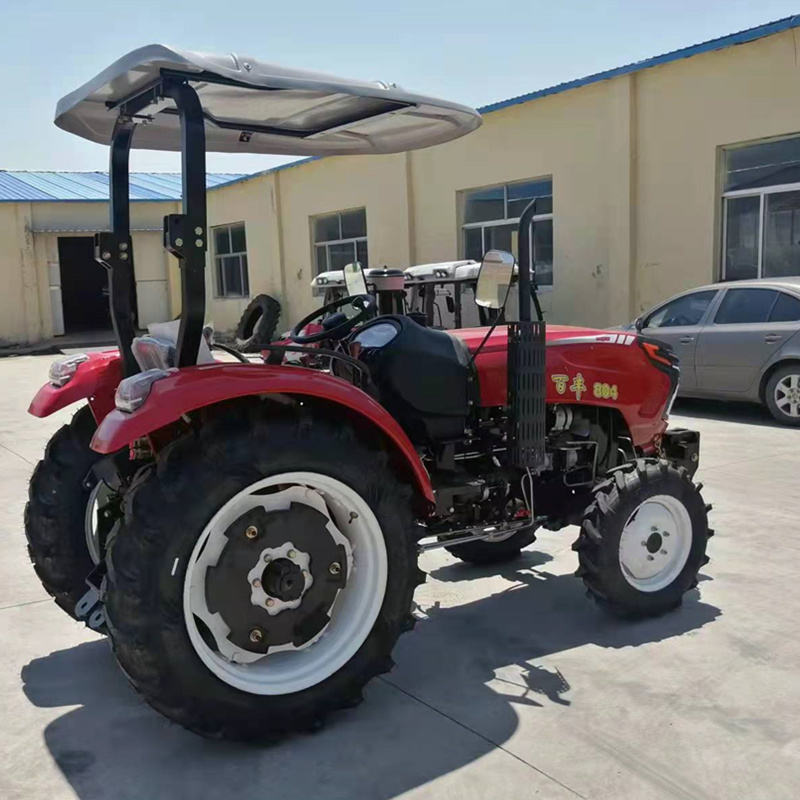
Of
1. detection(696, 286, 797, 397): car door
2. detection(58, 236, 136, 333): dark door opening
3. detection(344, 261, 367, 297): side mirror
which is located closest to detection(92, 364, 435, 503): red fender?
detection(344, 261, 367, 297): side mirror

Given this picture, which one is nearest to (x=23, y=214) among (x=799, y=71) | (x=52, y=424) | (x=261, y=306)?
(x=261, y=306)

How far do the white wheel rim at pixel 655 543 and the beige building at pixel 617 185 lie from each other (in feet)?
20.9

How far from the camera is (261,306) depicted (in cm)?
1884

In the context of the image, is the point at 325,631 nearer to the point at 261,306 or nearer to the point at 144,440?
the point at 144,440

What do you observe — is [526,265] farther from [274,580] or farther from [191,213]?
[274,580]

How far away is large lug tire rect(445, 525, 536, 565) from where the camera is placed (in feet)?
15.0

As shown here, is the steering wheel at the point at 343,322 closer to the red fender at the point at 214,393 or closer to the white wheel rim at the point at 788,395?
the red fender at the point at 214,393

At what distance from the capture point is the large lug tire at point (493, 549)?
4.56m

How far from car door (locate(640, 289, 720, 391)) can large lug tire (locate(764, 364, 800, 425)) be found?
0.88m

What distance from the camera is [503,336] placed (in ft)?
12.5

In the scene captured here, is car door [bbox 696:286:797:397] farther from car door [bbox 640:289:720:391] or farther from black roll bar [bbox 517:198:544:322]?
black roll bar [bbox 517:198:544:322]

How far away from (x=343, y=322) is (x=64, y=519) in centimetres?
143

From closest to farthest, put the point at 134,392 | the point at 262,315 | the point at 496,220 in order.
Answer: the point at 134,392, the point at 496,220, the point at 262,315

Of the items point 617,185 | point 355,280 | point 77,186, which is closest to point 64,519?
point 355,280
